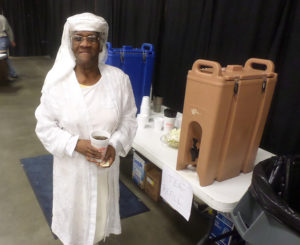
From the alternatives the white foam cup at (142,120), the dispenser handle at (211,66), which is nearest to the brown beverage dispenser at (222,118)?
the dispenser handle at (211,66)

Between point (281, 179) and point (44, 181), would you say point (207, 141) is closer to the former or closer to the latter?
point (281, 179)

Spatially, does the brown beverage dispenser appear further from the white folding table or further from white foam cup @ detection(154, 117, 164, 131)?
white foam cup @ detection(154, 117, 164, 131)

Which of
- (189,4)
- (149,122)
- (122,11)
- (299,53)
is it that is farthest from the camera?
(122,11)

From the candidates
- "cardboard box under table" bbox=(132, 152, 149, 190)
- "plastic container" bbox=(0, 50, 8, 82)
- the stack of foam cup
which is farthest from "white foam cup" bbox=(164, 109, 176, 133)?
"plastic container" bbox=(0, 50, 8, 82)

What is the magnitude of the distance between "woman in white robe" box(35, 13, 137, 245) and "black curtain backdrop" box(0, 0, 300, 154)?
95cm

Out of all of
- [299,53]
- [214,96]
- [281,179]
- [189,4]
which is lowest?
[281,179]

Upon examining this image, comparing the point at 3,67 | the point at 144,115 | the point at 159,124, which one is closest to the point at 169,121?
the point at 159,124

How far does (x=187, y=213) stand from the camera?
1.09 metres

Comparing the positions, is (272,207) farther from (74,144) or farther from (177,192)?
(74,144)

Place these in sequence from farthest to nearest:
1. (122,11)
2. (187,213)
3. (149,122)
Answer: (122,11) → (149,122) → (187,213)

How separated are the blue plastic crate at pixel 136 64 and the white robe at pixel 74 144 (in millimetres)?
575

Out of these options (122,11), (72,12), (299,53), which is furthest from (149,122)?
(72,12)

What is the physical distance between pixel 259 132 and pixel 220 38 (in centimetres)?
101

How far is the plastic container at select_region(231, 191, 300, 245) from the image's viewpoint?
714 mm
